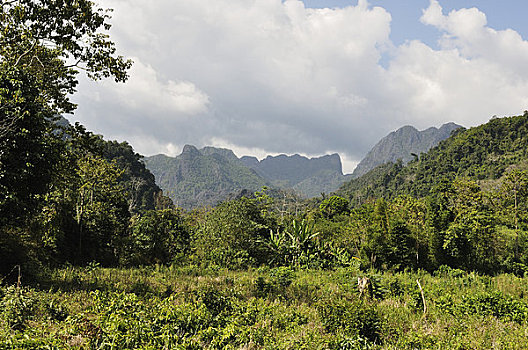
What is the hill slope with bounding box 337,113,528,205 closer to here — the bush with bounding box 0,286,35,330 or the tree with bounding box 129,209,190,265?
the tree with bounding box 129,209,190,265

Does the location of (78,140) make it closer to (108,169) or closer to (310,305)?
(108,169)

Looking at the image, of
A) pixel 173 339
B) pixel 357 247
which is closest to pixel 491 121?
pixel 357 247

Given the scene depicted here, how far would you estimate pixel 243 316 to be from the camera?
5.28 metres

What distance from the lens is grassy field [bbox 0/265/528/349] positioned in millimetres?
3525

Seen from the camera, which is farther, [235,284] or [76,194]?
[76,194]

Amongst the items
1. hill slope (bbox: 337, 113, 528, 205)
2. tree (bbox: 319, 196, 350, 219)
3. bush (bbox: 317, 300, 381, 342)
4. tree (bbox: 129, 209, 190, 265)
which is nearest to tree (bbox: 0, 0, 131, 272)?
tree (bbox: 129, 209, 190, 265)

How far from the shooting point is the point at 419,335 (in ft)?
17.0

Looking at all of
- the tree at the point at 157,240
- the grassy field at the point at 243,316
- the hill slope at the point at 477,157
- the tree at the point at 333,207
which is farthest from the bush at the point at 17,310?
the hill slope at the point at 477,157

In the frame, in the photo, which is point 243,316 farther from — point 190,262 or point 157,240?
point 157,240

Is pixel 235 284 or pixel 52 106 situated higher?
pixel 52 106

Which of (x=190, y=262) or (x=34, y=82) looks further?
(x=190, y=262)

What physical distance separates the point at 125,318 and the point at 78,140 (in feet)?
20.4

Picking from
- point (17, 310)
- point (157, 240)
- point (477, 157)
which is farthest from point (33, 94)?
point (477, 157)

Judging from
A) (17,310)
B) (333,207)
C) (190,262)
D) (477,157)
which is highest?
(477,157)
